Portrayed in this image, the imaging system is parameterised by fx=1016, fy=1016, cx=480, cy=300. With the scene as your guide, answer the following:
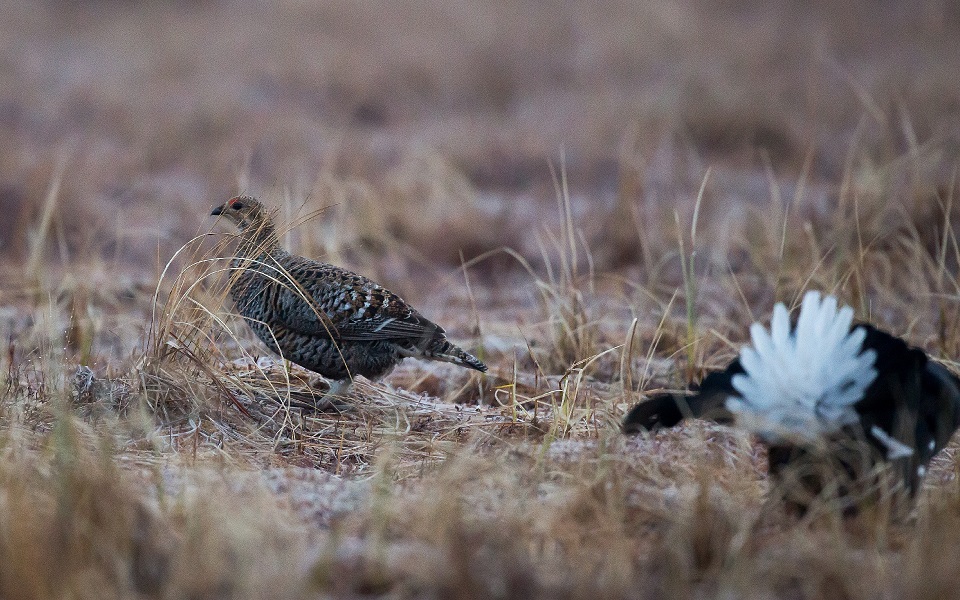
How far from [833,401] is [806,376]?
0.39 ft

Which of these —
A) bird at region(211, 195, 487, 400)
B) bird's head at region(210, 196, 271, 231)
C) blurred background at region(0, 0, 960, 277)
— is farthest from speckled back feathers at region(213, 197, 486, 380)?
blurred background at region(0, 0, 960, 277)

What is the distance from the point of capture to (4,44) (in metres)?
12.0

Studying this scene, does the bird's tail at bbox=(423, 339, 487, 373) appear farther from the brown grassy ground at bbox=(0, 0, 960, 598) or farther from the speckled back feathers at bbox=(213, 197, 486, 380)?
the brown grassy ground at bbox=(0, 0, 960, 598)

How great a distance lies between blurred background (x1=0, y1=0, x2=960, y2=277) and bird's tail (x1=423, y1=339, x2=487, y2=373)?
1.77 metres

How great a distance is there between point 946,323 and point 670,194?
3.31m

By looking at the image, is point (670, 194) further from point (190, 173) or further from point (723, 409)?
point (723, 409)

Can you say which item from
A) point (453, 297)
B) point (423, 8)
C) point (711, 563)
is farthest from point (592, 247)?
point (423, 8)

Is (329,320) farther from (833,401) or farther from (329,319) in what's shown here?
(833,401)

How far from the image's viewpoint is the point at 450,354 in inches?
136

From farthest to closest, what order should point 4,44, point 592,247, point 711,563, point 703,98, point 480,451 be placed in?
point 4,44
point 703,98
point 592,247
point 480,451
point 711,563

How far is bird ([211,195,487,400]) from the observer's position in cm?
334

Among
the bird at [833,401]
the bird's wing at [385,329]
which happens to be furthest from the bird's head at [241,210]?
the bird at [833,401]

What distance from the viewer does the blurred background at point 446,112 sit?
21.1 feet

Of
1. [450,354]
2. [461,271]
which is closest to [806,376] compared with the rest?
[450,354]
